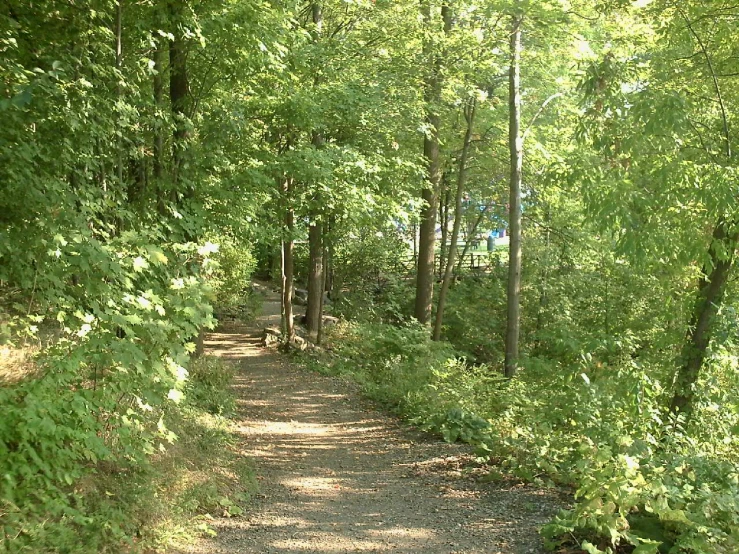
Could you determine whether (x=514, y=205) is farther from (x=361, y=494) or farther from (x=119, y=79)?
(x=119, y=79)

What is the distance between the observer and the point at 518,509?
217 inches

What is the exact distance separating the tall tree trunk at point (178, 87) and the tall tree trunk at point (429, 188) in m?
6.99

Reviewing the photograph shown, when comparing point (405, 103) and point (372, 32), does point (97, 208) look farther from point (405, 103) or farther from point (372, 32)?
point (372, 32)

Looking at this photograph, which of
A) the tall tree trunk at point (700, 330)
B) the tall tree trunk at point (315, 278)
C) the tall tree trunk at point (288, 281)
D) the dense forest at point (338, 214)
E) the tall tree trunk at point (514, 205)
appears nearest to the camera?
the dense forest at point (338, 214)

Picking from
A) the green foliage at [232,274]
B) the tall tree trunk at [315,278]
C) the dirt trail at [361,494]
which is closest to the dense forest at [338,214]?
the dirt trail at [361,494]

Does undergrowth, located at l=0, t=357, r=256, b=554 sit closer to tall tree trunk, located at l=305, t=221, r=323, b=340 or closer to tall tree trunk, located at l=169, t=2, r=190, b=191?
tall tree trunk, located at l=169, t=2, r=190, b=191

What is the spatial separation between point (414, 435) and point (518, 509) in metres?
3.12

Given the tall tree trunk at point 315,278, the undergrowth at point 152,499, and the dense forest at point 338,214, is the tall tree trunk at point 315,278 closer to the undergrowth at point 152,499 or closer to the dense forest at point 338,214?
the dense forest at point 338,214

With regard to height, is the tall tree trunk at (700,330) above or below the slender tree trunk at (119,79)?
below

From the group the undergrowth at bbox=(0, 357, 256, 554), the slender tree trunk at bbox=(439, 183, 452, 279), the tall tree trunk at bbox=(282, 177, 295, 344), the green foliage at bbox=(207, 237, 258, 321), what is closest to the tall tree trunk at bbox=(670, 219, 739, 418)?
the undergrowth at bbox=(0, 357, 256, 554)

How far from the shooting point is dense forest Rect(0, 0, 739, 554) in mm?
4316

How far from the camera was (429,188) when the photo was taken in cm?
1489

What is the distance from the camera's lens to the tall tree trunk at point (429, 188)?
552 inches

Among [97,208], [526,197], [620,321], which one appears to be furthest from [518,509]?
[526,197]
